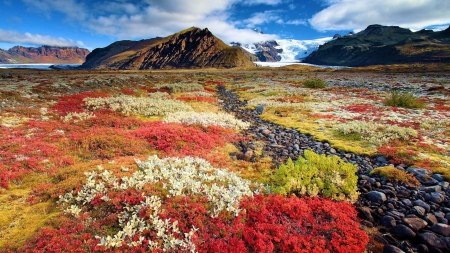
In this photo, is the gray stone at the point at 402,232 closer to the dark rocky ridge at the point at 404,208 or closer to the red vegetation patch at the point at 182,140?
the dark rocky ridge at the point at 404,208

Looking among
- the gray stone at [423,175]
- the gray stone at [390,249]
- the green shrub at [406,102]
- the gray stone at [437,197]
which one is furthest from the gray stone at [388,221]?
the green shrub at [406,102]

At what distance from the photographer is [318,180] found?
868cm

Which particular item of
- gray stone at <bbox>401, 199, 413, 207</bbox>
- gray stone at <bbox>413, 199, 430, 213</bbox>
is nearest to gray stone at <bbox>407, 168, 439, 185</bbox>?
gray stone at <bbox>413, 199, 430, 213</bbox>

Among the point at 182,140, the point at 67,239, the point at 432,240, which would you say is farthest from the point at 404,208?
the point at 182,140

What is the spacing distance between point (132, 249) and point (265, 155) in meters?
9.30

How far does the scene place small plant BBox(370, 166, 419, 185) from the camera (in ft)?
30.6

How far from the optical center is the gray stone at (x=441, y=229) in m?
6.35

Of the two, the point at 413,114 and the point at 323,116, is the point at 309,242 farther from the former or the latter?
the point at 413,114

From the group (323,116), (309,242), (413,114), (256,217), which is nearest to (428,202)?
(309,242)

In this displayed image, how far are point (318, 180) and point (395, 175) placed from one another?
4.03 m

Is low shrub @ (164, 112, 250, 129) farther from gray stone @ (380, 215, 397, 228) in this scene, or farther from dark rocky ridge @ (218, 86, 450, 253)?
gray stone @ (380, 215, 397, 228)

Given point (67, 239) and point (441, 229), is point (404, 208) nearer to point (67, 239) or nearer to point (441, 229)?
point (441, 229)

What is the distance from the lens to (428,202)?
7969mm

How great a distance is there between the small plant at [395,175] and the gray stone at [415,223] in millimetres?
2910
